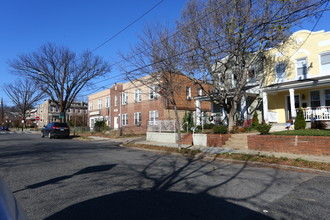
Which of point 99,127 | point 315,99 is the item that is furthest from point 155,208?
point 99,127

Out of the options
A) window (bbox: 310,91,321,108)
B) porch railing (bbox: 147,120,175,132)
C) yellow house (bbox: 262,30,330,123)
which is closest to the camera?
yellow house (bbox: 262,30,330,123)

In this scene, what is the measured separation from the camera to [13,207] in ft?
5.64

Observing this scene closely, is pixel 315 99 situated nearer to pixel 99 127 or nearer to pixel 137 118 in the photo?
Result: pixel 137 118

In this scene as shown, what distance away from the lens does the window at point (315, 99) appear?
53.2 feet

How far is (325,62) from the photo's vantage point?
15742 millimetres

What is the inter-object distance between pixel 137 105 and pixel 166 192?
24.4 m

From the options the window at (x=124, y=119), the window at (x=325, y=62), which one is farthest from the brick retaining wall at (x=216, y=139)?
the window at (x=124, y=119)

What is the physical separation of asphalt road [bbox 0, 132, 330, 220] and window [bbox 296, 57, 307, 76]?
38.3 ft

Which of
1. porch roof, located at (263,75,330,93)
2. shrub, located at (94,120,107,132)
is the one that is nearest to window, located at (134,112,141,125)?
shrub, located at (94,120,107,132)

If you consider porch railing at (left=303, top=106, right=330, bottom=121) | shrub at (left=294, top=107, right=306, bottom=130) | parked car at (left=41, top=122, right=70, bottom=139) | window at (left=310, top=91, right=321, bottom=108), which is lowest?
parked car at (left=41, top=122, right=70, bottom=139)

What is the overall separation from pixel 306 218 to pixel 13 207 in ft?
14.3

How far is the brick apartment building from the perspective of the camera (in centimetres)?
2539

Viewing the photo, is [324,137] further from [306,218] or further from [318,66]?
[318,66]

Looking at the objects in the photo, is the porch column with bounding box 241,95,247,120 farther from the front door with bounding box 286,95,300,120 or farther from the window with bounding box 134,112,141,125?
the window with bounding box 134,112,141,125
